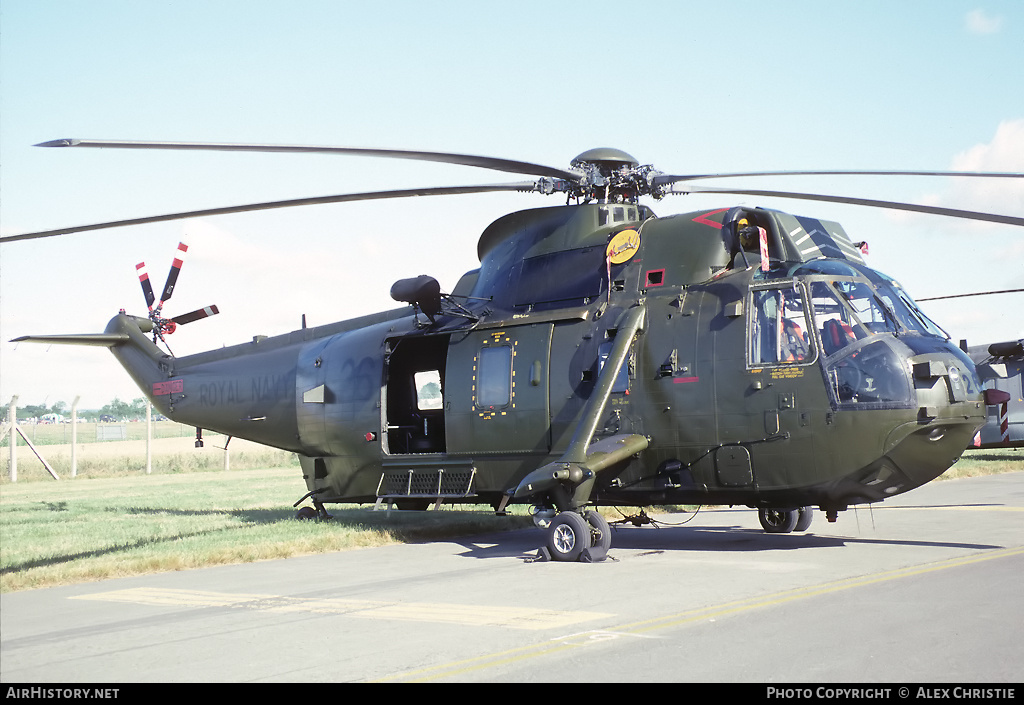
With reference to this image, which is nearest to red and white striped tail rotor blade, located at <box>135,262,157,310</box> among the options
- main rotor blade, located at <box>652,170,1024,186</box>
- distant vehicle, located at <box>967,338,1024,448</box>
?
main rotor blade, located at <box>652,170,1024,186</box>

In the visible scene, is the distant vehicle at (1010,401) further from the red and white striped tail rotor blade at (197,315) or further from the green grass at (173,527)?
the red and white striped tail rotor blade at (197,315)

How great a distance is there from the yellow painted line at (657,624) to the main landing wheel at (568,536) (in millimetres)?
3172

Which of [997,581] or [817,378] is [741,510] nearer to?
[817,378]

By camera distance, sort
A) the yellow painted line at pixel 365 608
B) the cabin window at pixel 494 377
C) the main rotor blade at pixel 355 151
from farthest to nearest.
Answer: the cabin window at pixel 494 377 → the main rotor blade at pixel 355 151 → the yellow painted line at pixel 365 608

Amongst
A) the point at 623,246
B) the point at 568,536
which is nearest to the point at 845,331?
the point at 623,246

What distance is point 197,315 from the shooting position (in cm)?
1909

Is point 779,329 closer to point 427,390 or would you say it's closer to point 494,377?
point 494,377

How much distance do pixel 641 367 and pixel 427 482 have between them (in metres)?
3.95

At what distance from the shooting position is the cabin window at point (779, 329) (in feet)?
37.7

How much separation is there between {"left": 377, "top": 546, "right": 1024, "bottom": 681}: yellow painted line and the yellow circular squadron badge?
5217 mm

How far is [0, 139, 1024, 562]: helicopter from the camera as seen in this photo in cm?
1116

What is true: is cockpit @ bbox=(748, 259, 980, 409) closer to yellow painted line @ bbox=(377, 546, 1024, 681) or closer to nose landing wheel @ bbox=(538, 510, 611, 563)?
yellow painted line @ bbox=(377, 546, 1024, 681)

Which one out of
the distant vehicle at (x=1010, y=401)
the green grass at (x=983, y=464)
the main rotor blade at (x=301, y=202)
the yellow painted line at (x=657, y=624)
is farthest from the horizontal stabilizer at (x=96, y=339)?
the distant vehicle at (x=1010, y=401)
